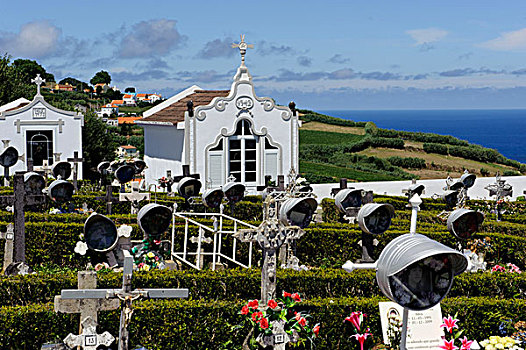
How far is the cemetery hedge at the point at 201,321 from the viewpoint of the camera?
9484 millimetres

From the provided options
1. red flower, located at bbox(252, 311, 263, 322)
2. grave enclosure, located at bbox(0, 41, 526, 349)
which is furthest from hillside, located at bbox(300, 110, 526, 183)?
red flower, located at bbox(252, 311, 263, 322)

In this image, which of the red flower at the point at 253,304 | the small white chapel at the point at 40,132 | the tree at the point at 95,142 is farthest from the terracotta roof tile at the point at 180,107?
the red flower at the point at 253,304

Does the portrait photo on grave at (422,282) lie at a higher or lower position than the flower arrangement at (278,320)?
higher

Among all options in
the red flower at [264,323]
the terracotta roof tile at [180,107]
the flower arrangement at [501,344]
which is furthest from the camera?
the terracotta roof tile at [180,107]

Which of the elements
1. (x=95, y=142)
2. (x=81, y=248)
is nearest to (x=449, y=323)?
(x=81, y=248)

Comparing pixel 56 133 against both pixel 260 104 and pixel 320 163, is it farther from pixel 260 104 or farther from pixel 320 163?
pixel 320 163

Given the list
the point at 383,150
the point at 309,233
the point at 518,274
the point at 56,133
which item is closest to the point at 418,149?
the point at 383,150

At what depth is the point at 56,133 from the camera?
28.8m

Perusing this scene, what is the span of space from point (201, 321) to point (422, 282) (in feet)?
13.2

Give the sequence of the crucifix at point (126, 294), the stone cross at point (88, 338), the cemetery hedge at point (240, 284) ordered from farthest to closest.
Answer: the cemetery hedge at point (240, 284) < the stone cross at point (88, 338) < the crucifix at point (126, 294)

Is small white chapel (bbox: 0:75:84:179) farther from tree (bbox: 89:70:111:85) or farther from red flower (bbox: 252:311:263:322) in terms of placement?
tree (bbox: 89:70:111:85)

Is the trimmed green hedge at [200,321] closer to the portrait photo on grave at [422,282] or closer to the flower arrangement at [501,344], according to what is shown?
the flower arrangement at [501,344]

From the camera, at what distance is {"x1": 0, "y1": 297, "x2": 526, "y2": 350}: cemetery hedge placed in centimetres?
948

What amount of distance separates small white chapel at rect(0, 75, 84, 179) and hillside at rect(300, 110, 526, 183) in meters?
15.2
